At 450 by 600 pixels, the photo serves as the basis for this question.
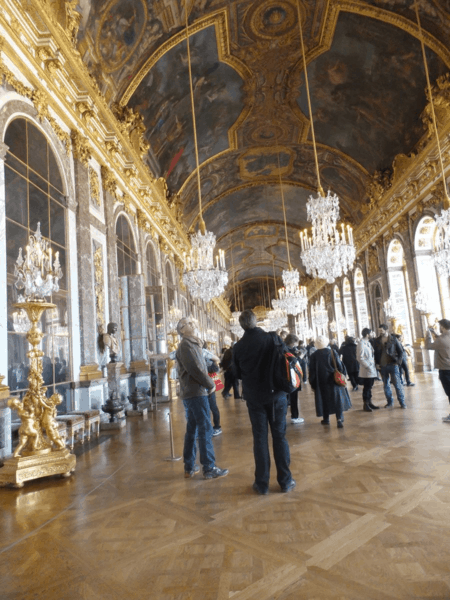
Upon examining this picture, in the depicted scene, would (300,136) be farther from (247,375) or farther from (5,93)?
(247,375)

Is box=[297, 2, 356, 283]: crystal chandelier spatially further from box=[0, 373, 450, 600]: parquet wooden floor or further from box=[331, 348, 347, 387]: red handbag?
box=[0, 373, 450, 600]: parquet wooden floor

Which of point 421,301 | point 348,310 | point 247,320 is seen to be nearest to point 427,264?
point 421,301

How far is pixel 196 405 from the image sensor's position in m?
4.05

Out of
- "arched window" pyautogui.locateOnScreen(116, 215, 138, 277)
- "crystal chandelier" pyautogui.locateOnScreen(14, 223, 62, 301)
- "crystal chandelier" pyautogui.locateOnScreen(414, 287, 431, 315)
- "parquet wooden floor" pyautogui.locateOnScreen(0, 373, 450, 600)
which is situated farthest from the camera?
"crystal chandelier" pyautogui.locateOnScreen(414, 287, 431, 315)

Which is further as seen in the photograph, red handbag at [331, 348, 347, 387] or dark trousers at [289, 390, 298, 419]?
dark trousers at [289, 390, 298, 419]

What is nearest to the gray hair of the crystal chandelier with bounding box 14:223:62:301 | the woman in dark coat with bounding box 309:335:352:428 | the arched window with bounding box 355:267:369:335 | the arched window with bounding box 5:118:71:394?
the crystal chandelier with bounding box 14:223:62:301

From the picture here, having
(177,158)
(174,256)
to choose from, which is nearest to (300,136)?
(177,158)

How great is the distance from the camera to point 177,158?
609 inches

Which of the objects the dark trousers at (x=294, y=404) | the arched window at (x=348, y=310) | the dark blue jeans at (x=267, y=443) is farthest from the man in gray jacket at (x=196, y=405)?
the arched window at (x=348, y=310)

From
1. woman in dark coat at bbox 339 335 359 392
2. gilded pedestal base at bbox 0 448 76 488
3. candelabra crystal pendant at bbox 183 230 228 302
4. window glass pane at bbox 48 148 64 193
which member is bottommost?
gilded pedestal base at bbox 0 448 76 488

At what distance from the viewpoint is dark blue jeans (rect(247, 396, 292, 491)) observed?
3.46 meters

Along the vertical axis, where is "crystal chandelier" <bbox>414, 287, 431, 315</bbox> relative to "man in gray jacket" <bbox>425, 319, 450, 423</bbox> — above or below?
above

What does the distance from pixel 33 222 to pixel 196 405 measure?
4591mm

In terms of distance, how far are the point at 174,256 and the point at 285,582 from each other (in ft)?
55.2
